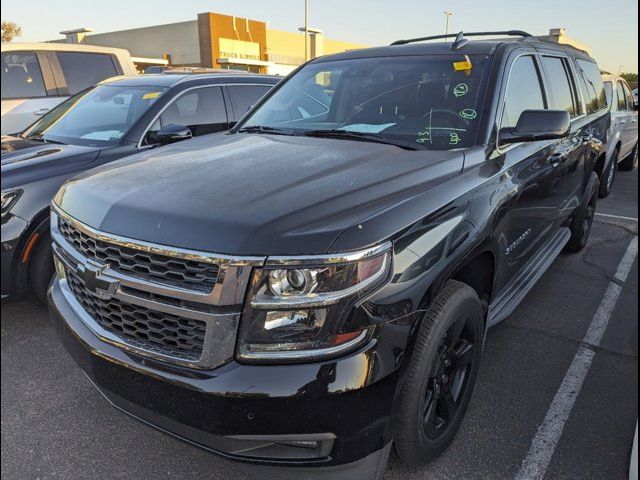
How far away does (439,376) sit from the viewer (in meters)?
2.20

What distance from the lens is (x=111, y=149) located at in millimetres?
4062

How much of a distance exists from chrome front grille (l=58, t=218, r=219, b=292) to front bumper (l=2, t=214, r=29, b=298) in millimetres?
1576

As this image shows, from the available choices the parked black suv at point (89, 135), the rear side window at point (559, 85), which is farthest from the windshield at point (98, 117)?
the rear side window at point (559, 85)

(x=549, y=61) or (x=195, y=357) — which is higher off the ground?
(x=549, y=61)

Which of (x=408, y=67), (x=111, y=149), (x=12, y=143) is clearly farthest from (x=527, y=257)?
(x=12, y=143)

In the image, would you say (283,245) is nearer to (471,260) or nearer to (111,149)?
(471,260)

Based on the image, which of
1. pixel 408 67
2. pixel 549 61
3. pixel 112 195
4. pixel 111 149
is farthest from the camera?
pixel 111 149

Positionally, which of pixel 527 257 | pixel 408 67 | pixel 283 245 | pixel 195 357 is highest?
pixel 408 67

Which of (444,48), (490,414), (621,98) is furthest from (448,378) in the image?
(621,98)

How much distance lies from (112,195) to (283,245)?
0.86 m

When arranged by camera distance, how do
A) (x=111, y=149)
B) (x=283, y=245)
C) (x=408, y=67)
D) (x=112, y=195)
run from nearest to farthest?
1. (x=283, y=245)
2. (x=112, y=195)
3. (x=408, y=67)
4. (x=111, y=149)

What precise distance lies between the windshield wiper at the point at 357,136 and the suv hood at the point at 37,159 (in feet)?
6.09

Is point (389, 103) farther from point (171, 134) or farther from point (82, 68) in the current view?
point (82, 68)

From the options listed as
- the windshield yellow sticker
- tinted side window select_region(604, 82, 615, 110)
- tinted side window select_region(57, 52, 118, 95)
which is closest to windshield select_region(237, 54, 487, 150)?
the windshield yellow sticker
